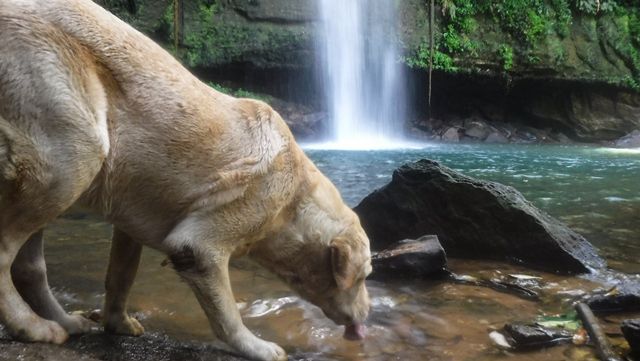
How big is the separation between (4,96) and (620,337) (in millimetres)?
3827

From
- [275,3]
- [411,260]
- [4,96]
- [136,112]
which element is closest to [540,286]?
[411,260]

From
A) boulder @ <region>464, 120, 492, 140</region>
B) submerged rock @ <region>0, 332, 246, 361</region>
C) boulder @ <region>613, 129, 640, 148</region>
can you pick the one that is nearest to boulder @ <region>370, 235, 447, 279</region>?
submerged rock @ <region>0, 332, 246, 361</region>

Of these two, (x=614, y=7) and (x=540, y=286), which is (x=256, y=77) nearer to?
(x=614, y=7)

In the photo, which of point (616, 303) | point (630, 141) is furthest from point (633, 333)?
point (630, 141)

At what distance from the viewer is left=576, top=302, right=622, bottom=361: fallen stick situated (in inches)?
147

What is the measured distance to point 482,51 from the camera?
26.0 metres

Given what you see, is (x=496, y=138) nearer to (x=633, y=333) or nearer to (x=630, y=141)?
(x=630, y=141)

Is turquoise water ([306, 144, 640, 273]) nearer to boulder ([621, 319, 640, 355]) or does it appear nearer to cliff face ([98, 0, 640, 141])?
boulder ([621, 319, 640, 355])

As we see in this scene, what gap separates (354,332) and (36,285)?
1.83 meters

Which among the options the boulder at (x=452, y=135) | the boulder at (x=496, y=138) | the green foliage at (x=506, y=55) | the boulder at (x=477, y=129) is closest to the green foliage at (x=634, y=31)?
the green foliage at (x=506, y=55)

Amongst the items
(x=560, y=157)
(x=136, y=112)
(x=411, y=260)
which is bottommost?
(x=560, y=157)

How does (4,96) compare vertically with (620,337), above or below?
above

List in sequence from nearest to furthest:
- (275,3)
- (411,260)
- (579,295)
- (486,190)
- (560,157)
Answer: (579,295) → (411,260) → (486,190) → (560,157) → (275,3)

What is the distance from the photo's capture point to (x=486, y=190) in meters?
6.51
